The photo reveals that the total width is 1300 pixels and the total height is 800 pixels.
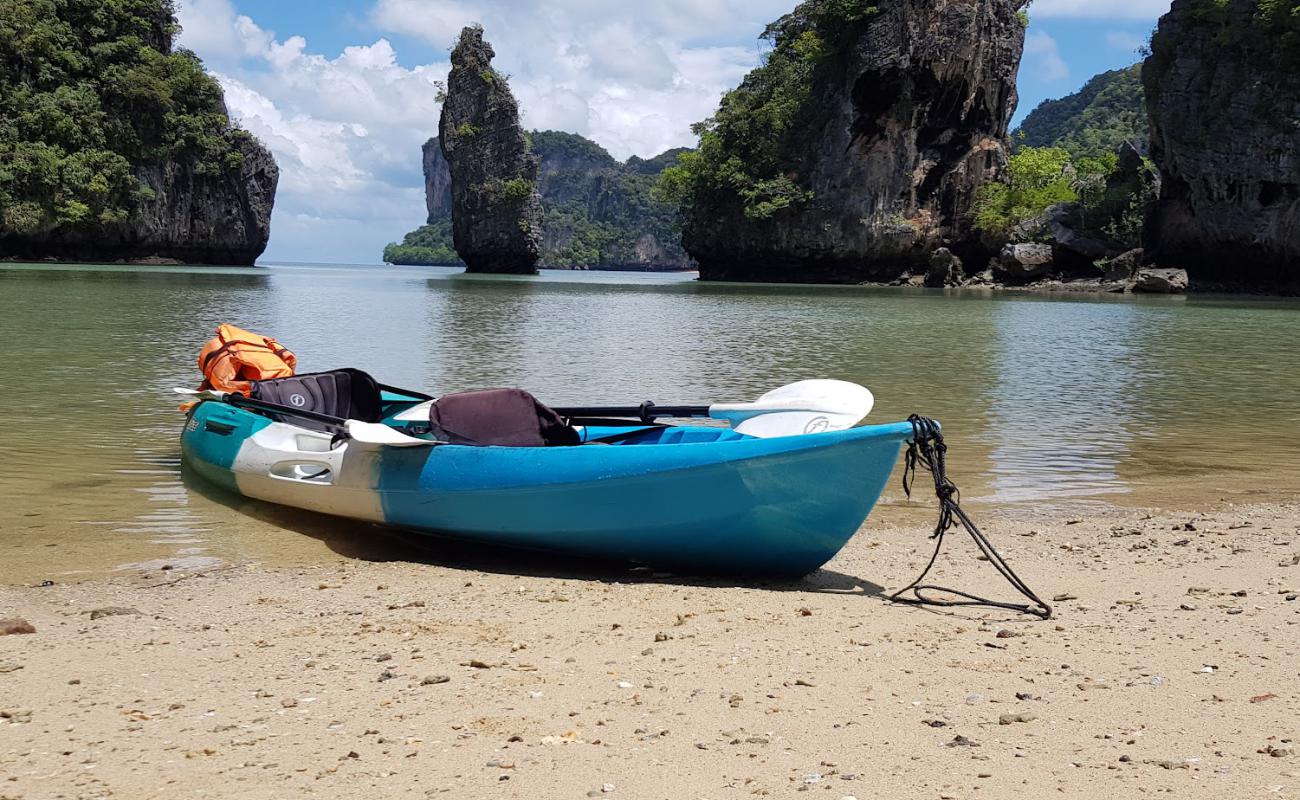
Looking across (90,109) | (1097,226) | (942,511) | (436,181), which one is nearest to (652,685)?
(942,511)

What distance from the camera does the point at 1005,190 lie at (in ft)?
163

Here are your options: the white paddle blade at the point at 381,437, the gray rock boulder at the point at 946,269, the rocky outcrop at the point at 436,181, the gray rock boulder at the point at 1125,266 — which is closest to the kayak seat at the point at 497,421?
the white paddle blade at the point at 381,437

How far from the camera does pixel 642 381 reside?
12594 millimetres

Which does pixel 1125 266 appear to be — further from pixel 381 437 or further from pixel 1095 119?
pixel 1095 119

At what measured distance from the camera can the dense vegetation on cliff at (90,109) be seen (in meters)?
51.3

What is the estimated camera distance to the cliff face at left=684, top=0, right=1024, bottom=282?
157 ft

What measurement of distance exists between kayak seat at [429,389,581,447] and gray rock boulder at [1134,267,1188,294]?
40736 millimetres

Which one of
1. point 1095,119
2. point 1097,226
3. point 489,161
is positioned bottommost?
point 1097,226

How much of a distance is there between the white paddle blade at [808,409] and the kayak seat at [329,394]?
3.06 meters

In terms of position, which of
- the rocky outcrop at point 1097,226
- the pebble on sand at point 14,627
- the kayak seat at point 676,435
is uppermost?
the rocky outcrop at point 1097,226

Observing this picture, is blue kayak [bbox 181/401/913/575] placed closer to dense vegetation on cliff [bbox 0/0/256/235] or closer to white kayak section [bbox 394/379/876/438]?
white kayak section [bbox 394/379/876/438]

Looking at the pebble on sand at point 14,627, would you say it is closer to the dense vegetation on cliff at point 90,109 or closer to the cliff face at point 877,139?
the cliff face at point 877,139

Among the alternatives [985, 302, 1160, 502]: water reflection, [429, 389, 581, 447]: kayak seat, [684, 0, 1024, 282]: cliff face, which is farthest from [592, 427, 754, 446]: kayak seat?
[684, 0, 1024, 282]: cliff face

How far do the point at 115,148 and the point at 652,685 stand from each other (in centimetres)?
6218
